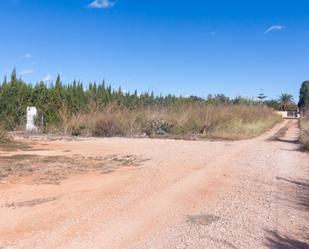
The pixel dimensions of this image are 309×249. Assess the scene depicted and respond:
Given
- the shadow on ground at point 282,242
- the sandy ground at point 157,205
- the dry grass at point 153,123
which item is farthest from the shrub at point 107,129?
the shadow on ground at point 282,242

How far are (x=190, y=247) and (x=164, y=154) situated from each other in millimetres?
9209

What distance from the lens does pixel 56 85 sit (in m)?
31.3

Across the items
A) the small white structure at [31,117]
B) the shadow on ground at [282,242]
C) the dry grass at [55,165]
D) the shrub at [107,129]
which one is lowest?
the shadow on ground at [282,242]

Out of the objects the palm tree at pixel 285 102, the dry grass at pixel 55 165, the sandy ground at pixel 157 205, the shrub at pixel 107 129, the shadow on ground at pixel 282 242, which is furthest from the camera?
the palm tree at pixel 285 102

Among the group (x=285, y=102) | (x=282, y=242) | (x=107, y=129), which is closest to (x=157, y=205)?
(x=282, y=242)

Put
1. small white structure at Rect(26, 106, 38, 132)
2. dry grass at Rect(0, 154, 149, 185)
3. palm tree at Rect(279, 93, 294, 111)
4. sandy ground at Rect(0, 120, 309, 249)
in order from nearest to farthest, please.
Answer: sandy ground at Rect(0, 120, 309, 249), dry grass at Rect(0, 154, 149, 185), small white structure at Rect(26, 106, 38, 132), palm tree at Rect(279, 93, 294, 111)

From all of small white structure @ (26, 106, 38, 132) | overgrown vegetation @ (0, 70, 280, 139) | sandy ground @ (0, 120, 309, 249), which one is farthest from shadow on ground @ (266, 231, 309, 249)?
small white structure @ (26, 106, 38, 132)

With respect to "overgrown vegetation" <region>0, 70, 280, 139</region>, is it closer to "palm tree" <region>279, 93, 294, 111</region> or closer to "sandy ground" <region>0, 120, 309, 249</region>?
"sandy ground" <region>0, 120, 309, 249</region>

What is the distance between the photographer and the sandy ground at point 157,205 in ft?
16.8

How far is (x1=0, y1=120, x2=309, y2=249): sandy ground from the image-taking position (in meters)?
5.13

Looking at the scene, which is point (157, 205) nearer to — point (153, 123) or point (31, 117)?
point (153, 123)

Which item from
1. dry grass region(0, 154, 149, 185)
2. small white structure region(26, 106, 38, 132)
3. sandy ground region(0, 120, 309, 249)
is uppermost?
small white structure region(26, 106, 38, 132)

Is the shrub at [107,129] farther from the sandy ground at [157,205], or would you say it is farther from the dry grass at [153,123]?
the sandy ground at [157,205]

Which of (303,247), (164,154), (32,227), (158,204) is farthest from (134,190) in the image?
(164,154)
